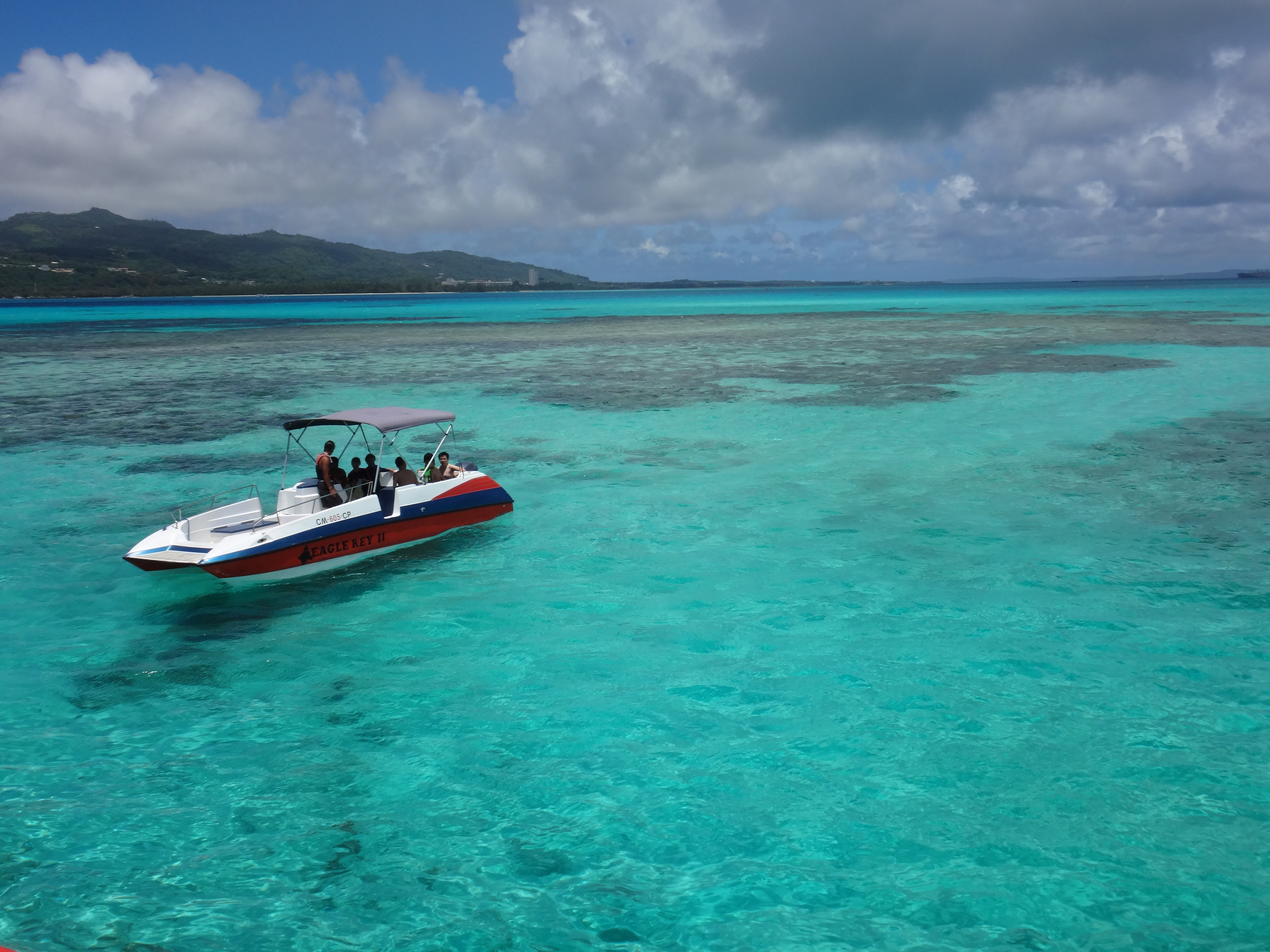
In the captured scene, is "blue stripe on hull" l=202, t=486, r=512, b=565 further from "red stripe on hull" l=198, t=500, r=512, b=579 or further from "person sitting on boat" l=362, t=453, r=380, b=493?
"person sitting on boat" l=362, t=453, r=380, b=493

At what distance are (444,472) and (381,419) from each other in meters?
1.72

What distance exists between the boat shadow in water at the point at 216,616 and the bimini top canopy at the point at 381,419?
241 centimetres

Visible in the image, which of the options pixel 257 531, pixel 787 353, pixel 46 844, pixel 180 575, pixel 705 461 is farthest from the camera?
pixel 787 353

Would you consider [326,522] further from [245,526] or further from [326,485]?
[245,526]

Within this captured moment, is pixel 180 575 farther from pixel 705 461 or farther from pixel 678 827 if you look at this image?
pixel 705 461

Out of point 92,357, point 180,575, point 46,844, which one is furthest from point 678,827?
point 92,357

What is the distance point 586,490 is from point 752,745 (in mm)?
12143

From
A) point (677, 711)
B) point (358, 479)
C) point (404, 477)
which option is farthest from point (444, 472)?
point (677, 711)

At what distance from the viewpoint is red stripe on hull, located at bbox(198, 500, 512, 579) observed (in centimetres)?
1366

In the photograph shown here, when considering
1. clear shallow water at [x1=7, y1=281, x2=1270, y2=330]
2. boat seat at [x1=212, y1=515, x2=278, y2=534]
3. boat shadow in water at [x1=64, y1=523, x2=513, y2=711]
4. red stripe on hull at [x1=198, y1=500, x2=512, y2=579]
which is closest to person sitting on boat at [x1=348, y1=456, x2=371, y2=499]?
red stripe on hull at [x1=198, y1=500, x2=512, y2=579]

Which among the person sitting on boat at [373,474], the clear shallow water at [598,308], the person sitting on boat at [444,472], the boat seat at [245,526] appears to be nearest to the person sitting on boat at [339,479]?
the person sitting on boat at [373,474]

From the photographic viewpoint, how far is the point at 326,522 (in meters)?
14.5

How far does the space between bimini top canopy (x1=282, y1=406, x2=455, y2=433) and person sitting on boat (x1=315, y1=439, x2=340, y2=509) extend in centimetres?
78

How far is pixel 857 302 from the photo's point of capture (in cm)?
16412
